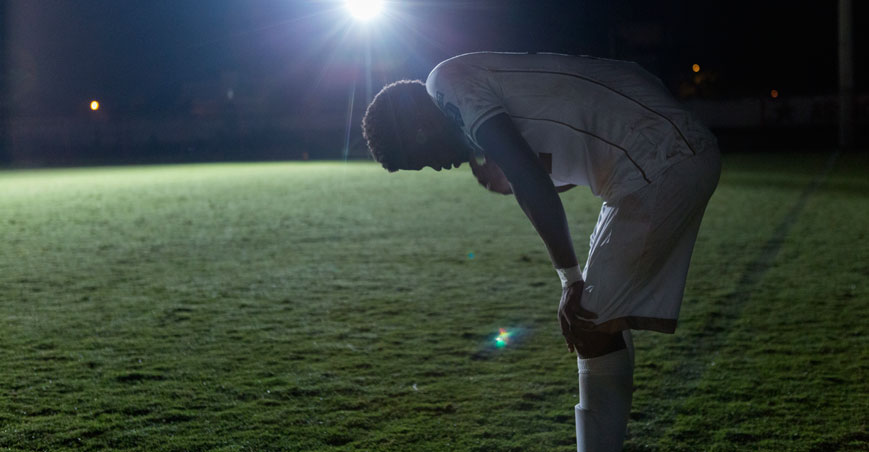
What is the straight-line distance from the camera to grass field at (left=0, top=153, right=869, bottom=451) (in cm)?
336

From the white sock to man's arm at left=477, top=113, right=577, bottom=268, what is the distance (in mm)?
425

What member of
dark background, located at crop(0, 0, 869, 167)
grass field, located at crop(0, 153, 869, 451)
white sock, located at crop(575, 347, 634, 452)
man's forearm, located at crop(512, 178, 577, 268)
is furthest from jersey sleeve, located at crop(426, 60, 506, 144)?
dark background, located at crop(0, 0, 869, 167)

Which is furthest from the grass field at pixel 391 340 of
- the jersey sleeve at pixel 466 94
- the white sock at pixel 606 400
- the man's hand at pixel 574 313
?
the jersey sleeve at pixel 466 94

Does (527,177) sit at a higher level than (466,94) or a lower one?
lower

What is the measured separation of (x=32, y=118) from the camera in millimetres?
34656

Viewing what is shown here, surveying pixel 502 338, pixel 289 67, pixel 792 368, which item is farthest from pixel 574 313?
pixel 289 67

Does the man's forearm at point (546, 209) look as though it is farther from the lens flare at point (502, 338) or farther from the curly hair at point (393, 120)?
the lens flare at point (502, 338)

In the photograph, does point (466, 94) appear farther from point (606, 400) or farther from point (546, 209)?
point (606, 400)

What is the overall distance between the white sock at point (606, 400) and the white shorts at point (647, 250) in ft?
0.54

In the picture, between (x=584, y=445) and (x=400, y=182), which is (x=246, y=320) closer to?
(x=584, y=445)

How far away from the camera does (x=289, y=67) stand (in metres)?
41.5

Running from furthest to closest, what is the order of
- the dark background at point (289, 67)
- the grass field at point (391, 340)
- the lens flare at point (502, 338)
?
the dark background at point (289, 67)
the lens flare at point (502, 338)
the grass field at point (391, 340)

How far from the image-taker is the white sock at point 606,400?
87.6 inches

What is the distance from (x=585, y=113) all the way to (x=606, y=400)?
30.9 inches
